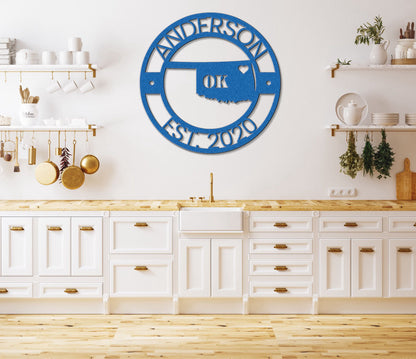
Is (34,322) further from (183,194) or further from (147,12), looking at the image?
(147,12)

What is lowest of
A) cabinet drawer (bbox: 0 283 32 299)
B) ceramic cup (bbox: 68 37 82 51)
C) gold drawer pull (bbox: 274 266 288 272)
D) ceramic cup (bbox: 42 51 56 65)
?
cabinet drawer (bbox: 0 283 32 299)

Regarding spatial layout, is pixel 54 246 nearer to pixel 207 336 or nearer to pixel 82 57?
pixel 207 336

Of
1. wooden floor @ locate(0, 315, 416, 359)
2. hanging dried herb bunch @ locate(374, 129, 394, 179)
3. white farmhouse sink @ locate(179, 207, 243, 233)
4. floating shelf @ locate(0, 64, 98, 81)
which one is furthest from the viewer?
hanging dried herb bunch @ locate(374, 129, 394, 179)

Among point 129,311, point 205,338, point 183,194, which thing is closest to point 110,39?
point 183,194

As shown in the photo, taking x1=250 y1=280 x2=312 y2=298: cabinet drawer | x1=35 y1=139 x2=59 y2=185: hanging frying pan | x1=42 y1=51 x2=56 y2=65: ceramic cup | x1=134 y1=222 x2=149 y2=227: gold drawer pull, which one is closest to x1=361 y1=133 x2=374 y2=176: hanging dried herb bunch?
x1=250 y1=280 x2=312 y2=298: cabinet drawer

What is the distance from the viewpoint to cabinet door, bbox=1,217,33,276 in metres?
4.02

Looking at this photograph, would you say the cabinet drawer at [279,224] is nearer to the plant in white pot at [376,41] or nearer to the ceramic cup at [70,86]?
the plant in white pot at [376,41]

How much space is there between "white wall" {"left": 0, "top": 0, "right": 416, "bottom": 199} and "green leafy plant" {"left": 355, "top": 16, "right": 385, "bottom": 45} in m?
0.08

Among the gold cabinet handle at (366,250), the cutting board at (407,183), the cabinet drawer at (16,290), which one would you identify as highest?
the cutting board at (407,183)

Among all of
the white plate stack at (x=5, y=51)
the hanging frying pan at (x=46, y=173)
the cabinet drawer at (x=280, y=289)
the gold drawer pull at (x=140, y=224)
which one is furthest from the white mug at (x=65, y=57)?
the cabinet drawer at (x=280, y=289)

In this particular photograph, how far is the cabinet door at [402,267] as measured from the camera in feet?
13.2

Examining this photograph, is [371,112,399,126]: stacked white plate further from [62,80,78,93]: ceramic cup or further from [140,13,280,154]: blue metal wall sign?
[62,80,78,93]: ceramic cup

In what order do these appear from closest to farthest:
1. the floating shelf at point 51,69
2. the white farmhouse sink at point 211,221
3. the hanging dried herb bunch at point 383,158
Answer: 1. the white farmhouse sink at point 211,221
2. the floating shelf at point 51,69
3. the hanging dried herb bunch at point 383,158

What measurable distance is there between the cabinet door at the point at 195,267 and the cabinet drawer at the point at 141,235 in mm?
124
